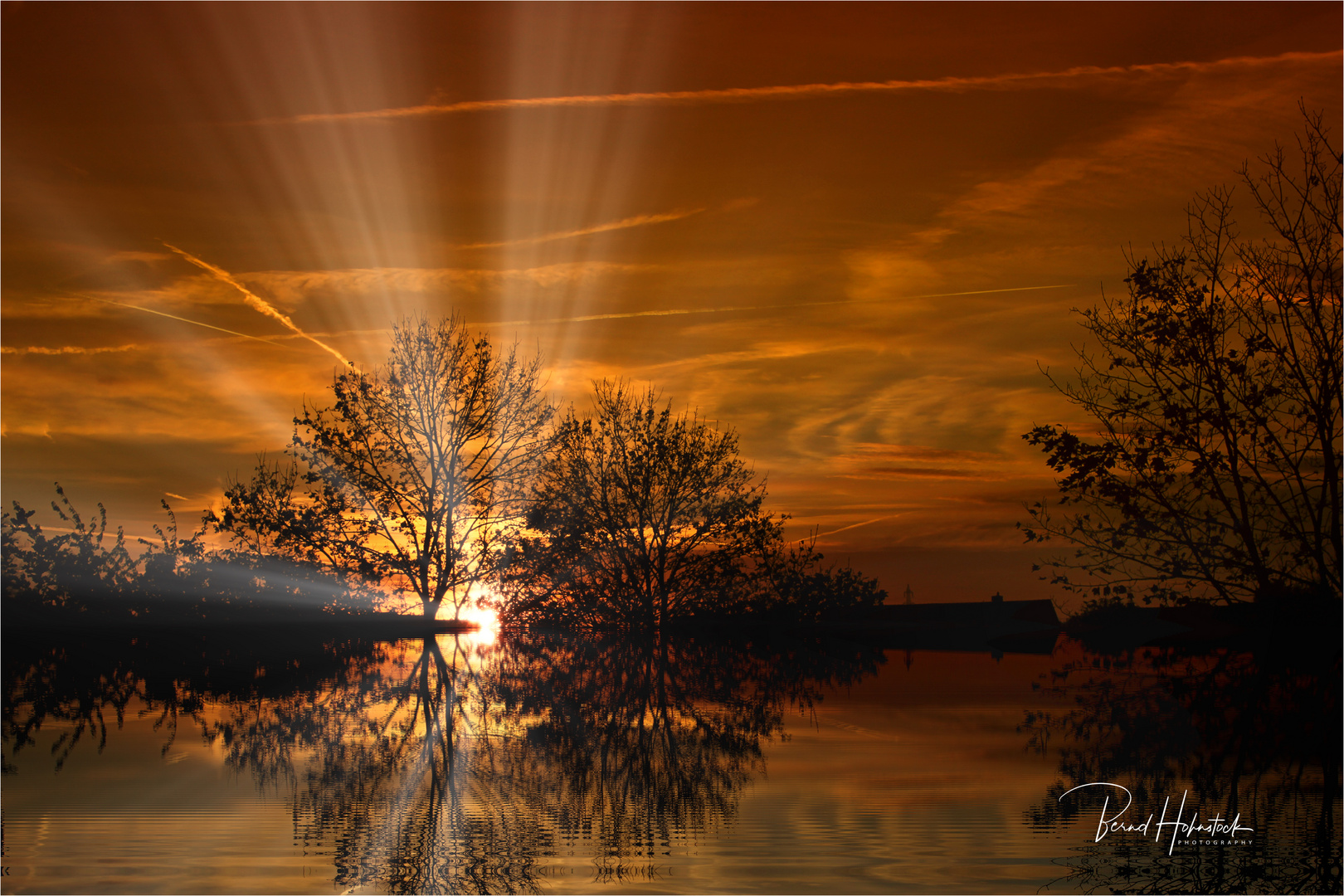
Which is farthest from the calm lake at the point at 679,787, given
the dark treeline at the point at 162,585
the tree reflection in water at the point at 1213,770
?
the dark treeline at the point at 162,585

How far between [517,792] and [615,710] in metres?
4.12

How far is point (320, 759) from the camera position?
24.9 feet

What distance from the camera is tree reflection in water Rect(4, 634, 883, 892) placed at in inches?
Answer: 207

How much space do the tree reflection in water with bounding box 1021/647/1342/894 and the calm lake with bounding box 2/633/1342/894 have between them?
0.02 m

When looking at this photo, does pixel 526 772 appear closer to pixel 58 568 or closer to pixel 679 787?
pixel 679 787

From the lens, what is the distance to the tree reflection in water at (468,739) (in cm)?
525

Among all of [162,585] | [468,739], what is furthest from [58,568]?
[468,739]

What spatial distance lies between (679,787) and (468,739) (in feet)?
8.75

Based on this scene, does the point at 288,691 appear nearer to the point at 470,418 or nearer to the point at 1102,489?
the point at 1102,489

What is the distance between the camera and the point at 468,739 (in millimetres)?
8547

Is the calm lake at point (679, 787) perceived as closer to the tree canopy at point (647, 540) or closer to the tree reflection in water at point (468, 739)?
the tree reflection in water at point (468, 739)

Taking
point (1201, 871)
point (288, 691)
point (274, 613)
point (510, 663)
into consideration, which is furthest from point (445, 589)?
point (1201, 871)

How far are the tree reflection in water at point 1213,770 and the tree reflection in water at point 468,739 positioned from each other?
204 centimetres

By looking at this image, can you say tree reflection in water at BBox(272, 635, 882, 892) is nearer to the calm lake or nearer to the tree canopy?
the calm lake
